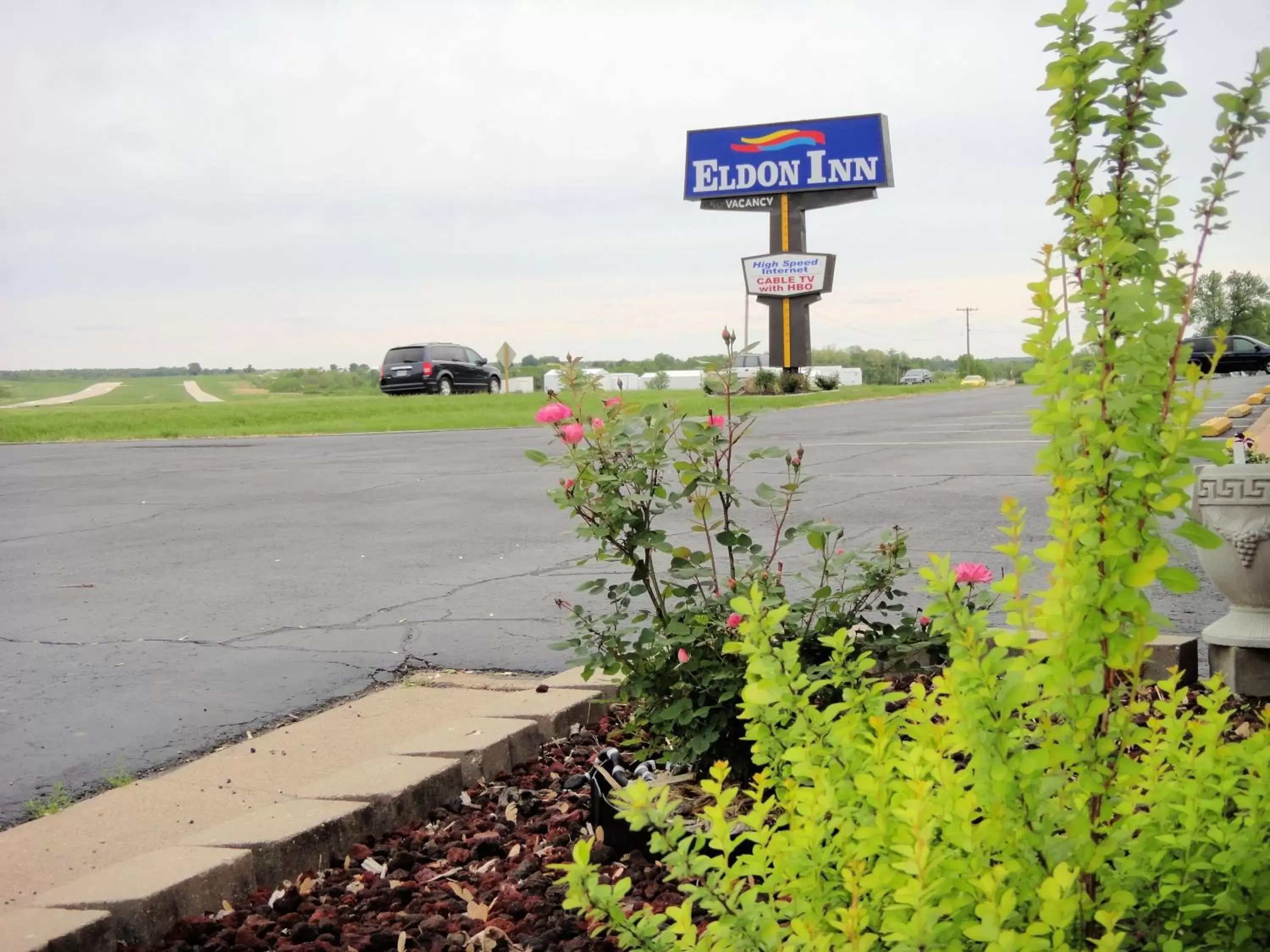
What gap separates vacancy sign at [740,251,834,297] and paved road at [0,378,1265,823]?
72.1 ft

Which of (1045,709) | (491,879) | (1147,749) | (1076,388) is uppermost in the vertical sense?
(1076,388)

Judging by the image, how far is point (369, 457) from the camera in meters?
16.6

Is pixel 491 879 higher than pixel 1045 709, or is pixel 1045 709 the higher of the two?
pixel 1045 709

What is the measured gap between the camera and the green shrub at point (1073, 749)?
1.52 metres

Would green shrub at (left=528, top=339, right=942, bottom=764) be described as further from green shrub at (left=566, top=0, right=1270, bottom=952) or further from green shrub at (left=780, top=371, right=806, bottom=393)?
green shrub at (left=780, top=371, right=806, bottom=393)

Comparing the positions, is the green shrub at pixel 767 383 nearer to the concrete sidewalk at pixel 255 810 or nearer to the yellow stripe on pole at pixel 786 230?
the yellow stripe on pole at pixel 786 230

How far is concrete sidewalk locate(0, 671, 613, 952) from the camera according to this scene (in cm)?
262

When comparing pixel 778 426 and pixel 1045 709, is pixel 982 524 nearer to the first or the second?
pixel 1045 709

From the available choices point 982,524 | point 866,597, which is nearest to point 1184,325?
point 866,597

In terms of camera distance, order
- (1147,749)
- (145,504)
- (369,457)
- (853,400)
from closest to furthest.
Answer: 1. (1147,749)
2. (145,504)
3. (369,457)
4. (853,400)

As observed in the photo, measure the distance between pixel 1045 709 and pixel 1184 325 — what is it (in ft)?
1.86

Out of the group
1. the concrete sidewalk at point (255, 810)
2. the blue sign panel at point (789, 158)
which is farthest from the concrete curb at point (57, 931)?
the blue sign panel at point (789, 158)

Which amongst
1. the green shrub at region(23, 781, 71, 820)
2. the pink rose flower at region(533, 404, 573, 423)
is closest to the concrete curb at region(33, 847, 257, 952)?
the green shrub at region(23, 781, 71, 820)

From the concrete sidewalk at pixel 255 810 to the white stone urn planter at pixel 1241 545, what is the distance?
2.08 meters
